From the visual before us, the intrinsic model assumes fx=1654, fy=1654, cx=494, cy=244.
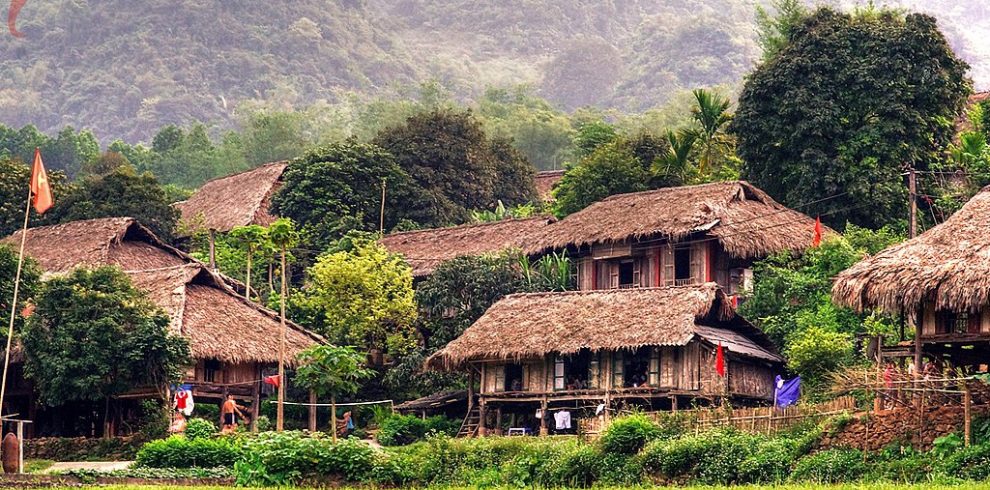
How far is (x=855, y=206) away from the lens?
141ft

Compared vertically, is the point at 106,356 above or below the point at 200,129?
below

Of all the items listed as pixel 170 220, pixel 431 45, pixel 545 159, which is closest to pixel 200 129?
pixel 545 159

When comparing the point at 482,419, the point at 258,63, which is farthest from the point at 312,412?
the point at 258,63

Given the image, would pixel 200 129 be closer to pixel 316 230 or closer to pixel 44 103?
pixel 316 230

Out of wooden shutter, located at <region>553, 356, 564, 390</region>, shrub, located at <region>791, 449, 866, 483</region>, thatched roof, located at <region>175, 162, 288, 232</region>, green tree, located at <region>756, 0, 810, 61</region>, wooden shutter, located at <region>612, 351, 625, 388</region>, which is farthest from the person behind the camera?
thatched roof, located at <region>175, 162, 288, 232</region>

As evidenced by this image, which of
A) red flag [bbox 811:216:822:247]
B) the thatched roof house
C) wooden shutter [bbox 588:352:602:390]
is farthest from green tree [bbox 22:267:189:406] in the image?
red flag [bbox 811:216:822:247]

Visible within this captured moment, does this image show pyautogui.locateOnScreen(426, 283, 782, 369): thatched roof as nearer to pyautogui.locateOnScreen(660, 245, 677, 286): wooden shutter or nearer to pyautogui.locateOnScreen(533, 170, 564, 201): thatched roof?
pyautogui.locateOnScreen(660, 245, 677, 286): wooden shutter

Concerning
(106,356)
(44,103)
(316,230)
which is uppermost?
(44,103)

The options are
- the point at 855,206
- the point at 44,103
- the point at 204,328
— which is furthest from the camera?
the point at 44,103

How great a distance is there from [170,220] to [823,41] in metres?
21.7

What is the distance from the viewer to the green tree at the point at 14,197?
50.8 meters

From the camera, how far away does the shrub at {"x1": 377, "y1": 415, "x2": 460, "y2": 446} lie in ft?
127

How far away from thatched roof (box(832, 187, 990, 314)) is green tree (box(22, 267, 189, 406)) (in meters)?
15.4

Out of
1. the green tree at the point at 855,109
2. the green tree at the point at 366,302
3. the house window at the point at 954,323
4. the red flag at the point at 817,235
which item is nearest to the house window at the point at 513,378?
the green tree at the point at 366,302
